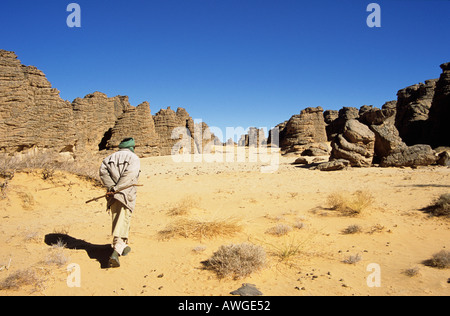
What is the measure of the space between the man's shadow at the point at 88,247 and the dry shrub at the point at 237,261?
173cm

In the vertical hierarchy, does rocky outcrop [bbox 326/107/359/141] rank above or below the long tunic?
above

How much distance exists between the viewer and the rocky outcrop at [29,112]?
38.2 feet

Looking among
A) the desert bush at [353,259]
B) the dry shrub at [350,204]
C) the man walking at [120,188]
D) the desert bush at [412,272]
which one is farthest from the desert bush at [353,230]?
the man walking at [120,188]

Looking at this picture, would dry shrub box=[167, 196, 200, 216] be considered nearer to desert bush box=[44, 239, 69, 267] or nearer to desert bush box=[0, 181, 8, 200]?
desert bush box=[44, 239, 69, 267]

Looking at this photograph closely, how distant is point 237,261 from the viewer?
3.70 m

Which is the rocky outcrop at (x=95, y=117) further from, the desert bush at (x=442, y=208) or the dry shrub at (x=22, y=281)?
the desert bush at (x=442, y=208)

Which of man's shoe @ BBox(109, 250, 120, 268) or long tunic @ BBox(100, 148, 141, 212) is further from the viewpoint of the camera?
long tunic @ BBox(100, 148, 141, 212)

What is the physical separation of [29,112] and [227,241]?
12529 millimetres

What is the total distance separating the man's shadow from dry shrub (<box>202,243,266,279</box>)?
1727 mm

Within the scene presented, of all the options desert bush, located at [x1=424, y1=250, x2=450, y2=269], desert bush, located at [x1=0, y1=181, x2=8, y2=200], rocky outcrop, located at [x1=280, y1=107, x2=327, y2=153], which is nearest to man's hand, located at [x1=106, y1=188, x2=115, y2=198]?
desert bush, located at [x1=424, y1=250, x2=450, y2=269]

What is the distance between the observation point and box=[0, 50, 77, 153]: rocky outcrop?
1164 cm

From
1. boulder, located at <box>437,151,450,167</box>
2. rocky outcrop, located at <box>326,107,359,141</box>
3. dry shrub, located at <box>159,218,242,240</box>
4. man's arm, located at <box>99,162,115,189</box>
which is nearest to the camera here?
man's arm, located at <box>99,162,115,189</box>

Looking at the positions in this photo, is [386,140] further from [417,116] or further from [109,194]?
[417,116]
